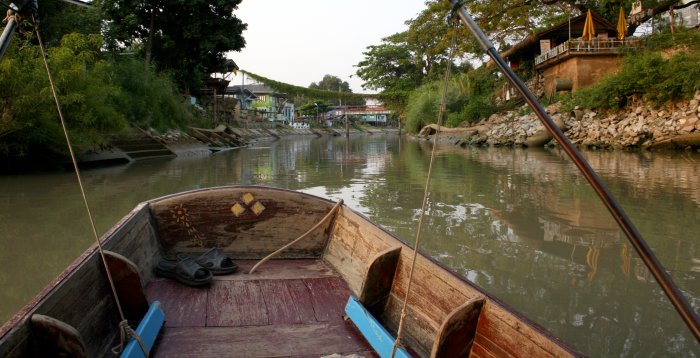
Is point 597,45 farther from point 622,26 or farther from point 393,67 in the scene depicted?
point 393,67

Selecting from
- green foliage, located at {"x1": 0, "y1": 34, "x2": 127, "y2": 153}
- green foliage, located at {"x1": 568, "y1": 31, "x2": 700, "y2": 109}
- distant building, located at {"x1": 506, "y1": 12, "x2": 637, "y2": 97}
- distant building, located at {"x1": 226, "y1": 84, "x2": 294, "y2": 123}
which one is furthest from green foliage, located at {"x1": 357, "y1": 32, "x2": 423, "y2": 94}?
green foliage, located at {"x1": 0, "y1": 34, "x2": 127, "y2": 153}

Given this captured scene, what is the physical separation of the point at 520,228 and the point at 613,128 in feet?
42.2

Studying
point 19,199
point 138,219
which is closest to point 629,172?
point 138,219

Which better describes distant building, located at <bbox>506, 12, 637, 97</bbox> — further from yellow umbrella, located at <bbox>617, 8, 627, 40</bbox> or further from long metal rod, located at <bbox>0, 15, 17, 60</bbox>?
long metal rod, located at <bbox>0, 15, 17, 60</bbox>

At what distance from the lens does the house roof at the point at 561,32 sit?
2166 centimetres

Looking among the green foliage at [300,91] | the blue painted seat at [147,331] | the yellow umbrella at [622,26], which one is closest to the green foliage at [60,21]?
the blue painted seat at [147,331]

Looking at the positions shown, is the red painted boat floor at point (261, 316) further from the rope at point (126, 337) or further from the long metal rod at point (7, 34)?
the long metal rod at point (7, 34)

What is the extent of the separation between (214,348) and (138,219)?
1312mm

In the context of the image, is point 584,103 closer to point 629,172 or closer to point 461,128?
point 461,128

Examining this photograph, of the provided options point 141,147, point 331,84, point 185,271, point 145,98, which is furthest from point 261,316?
point 331,84

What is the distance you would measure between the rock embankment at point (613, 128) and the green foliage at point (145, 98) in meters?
12.9

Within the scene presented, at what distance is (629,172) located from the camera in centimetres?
949

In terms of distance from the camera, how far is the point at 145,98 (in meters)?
18.2

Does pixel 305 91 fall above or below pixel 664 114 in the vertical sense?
above
